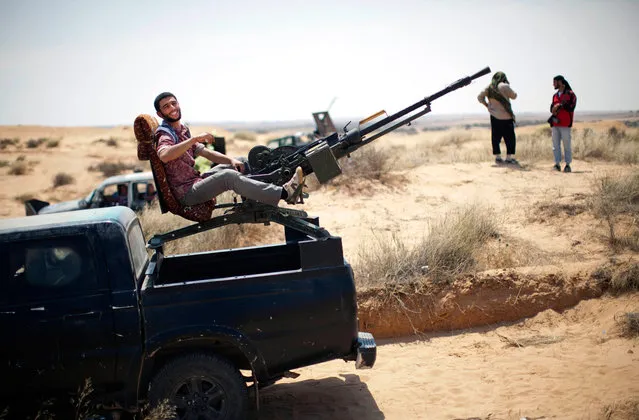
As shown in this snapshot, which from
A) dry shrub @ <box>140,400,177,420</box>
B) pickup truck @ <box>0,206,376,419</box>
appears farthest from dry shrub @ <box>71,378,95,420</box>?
dry shrub @ <box>140,400,177,420</box>

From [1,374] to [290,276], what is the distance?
6.99 ft

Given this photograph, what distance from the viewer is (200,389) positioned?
440 cm

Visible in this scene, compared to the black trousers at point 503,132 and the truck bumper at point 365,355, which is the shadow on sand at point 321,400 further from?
the black trousers at point 503,132

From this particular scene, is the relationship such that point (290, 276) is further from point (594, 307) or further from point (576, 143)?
point (576, 143)

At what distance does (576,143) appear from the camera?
16.7 metres

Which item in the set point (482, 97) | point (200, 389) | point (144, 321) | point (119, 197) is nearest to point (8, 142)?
point (119, 197)

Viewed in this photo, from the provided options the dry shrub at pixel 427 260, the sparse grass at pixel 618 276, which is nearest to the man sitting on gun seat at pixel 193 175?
the dry shrub at pixel 427 260

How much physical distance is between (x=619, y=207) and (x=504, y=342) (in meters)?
4.15

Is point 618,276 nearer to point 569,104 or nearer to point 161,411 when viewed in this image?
point 161,411

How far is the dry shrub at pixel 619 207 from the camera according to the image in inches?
335

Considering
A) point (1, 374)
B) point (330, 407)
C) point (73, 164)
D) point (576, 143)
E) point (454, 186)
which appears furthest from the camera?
point (73, 164)

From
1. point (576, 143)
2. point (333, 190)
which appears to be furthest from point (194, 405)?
point (576, 143)

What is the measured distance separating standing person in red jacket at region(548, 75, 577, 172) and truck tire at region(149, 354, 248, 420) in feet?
36.3

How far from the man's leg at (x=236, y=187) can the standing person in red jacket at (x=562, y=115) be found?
987cm
